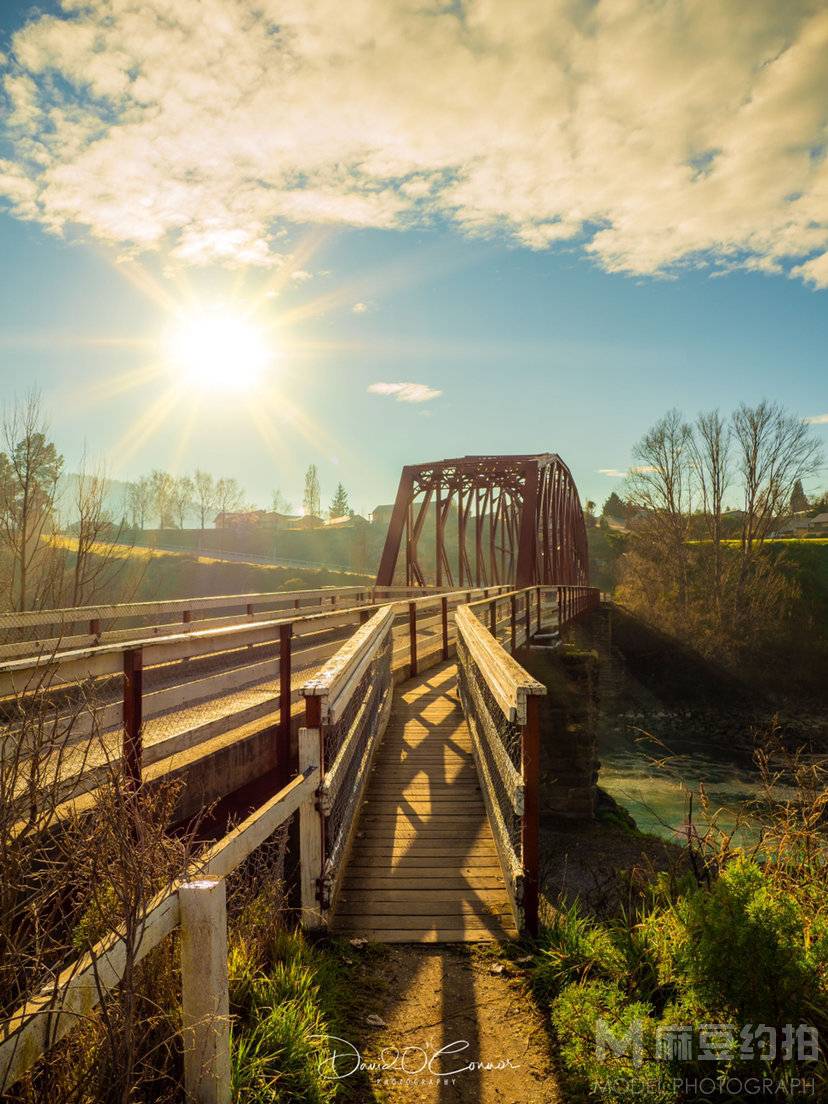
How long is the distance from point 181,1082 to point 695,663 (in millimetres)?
41145

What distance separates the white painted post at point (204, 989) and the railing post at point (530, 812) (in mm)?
2091

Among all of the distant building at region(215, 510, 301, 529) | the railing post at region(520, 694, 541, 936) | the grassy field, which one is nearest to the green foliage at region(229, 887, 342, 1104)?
the railing post at region(520, 694, 541, 936)

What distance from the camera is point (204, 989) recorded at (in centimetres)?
249

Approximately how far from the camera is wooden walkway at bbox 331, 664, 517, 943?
15.2ft

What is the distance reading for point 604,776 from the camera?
25906 millimetres

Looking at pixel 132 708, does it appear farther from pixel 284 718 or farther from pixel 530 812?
pixel 530 812

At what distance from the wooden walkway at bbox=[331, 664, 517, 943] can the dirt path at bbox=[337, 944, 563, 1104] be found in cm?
25

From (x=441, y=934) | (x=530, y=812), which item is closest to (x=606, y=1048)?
(x=530, y=812)

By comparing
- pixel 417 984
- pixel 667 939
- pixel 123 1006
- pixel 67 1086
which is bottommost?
pixel 417 984

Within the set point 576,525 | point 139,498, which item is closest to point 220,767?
point 576,525

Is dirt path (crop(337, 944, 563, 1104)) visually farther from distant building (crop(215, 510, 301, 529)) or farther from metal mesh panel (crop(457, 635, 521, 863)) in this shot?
distant building (crop(215, 510, 301, 529))

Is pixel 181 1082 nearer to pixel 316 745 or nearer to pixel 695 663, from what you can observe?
pixel 316 745

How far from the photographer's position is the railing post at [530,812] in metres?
4.11

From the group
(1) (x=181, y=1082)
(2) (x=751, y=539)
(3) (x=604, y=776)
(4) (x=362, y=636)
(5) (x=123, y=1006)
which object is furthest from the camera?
(2) (x=751, y=539)
